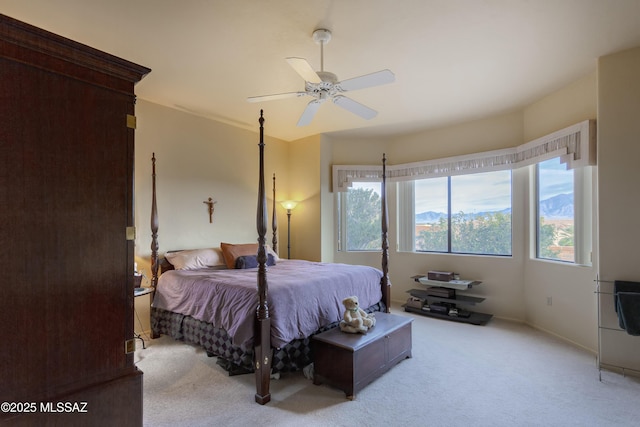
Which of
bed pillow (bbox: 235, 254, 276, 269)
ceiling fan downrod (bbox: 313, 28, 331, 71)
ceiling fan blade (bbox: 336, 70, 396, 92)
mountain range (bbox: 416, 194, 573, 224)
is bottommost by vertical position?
bed pillow (bbox: 235, 254, 276, 269)

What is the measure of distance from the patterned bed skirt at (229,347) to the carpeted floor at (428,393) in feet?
0.41

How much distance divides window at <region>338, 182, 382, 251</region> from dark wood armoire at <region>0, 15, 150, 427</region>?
447 centimetres

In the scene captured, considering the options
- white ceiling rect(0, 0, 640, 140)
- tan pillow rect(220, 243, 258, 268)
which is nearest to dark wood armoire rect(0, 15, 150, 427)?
white ceiling rect(0, 0, 640, 140)

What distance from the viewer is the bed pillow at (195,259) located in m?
3.79

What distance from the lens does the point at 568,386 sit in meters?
2.57

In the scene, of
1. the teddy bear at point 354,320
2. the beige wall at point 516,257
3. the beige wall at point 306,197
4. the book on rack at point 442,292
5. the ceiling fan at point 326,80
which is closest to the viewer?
the ceiling fan at point 326,80

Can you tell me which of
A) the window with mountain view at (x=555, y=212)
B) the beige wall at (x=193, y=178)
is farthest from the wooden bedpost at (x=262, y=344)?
the window with mountain view at (x=555, y=212)

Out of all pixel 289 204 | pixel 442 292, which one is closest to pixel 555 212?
pixel 442 292

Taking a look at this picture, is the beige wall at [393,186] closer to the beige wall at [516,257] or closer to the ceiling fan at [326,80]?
the beige wall at [516,257]

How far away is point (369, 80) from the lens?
7.80ft

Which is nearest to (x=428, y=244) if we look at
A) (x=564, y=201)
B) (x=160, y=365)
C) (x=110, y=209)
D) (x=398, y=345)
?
(x=564, y=201)

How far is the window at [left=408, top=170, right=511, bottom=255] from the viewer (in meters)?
4.58

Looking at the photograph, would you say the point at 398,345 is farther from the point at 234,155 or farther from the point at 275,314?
the point at 234,155

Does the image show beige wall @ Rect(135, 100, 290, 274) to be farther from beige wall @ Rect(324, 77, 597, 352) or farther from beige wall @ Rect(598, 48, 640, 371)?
beige wall @ Rect(598, 48, 640, 371)
